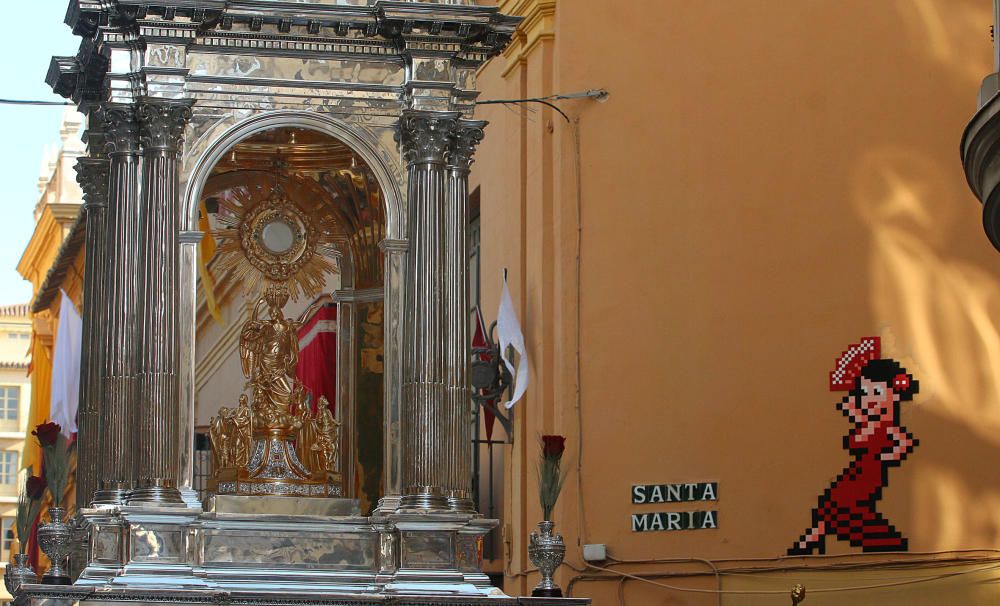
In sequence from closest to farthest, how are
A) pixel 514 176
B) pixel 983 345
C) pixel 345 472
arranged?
pixel 345 472, pixel 983 345, pixel 514 176

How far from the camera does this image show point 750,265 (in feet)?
62.4

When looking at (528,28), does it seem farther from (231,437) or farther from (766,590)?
(231,437)

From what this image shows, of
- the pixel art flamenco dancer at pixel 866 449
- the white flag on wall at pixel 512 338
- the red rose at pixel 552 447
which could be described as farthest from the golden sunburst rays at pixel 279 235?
the pixel art flamenco dancer at pixel 866 449

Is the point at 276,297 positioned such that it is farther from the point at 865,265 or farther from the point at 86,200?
the point at 865,265

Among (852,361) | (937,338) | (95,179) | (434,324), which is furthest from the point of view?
(852,361)

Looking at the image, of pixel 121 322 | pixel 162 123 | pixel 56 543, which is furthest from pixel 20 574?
pixel 162 123

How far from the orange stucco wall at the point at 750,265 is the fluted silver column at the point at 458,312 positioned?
3.92 m

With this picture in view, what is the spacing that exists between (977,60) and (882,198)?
156 centimetres

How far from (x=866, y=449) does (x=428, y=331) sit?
15.8ft

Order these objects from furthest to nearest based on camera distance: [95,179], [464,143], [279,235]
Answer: [95,179] → [279,235] → [464,143]

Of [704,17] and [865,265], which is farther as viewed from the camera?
[704,17]

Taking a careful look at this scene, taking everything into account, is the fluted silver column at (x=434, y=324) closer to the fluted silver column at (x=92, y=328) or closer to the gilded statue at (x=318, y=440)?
the gilded statue at (x=318, y=440)

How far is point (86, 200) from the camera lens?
17.1 metres

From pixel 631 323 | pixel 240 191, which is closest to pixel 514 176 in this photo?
pixel 631 323
